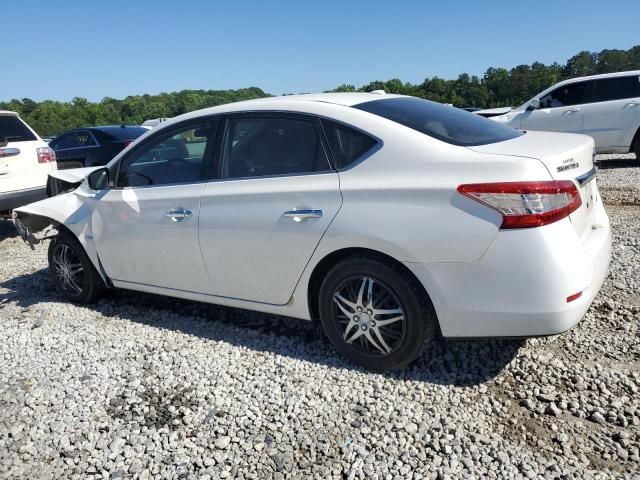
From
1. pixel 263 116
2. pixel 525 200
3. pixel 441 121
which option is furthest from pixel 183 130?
pixel 525 200

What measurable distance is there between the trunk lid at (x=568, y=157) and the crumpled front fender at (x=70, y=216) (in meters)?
3.23

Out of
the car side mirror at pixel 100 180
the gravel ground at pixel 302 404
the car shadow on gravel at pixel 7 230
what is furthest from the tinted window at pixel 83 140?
the gravel ground at pixel 302 404

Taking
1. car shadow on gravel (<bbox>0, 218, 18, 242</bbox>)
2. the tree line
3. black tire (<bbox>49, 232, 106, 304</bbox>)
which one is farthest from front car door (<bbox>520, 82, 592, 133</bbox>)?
the tree line

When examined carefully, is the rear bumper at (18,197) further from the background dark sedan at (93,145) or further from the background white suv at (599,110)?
the background white suv at (599,110)

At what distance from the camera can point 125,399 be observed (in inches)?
123

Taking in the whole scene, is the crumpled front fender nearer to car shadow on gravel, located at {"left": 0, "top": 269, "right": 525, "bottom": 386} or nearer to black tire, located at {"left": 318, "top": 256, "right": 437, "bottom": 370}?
car shadow on gravel, located at {"left": 0, "top": 269, "right": 525, "bottom": 386}

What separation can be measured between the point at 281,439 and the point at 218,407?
1.63ft

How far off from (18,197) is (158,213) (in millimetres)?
4660

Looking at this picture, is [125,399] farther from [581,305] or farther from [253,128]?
[581,305]

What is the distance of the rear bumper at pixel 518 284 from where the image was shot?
Result: 257cm

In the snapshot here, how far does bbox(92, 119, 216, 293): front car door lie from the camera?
12.3 feet

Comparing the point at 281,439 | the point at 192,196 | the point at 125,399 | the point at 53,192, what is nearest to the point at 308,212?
the point at 192,196

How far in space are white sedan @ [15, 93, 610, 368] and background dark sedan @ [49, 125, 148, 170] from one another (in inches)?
290

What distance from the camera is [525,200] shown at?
256 cm
